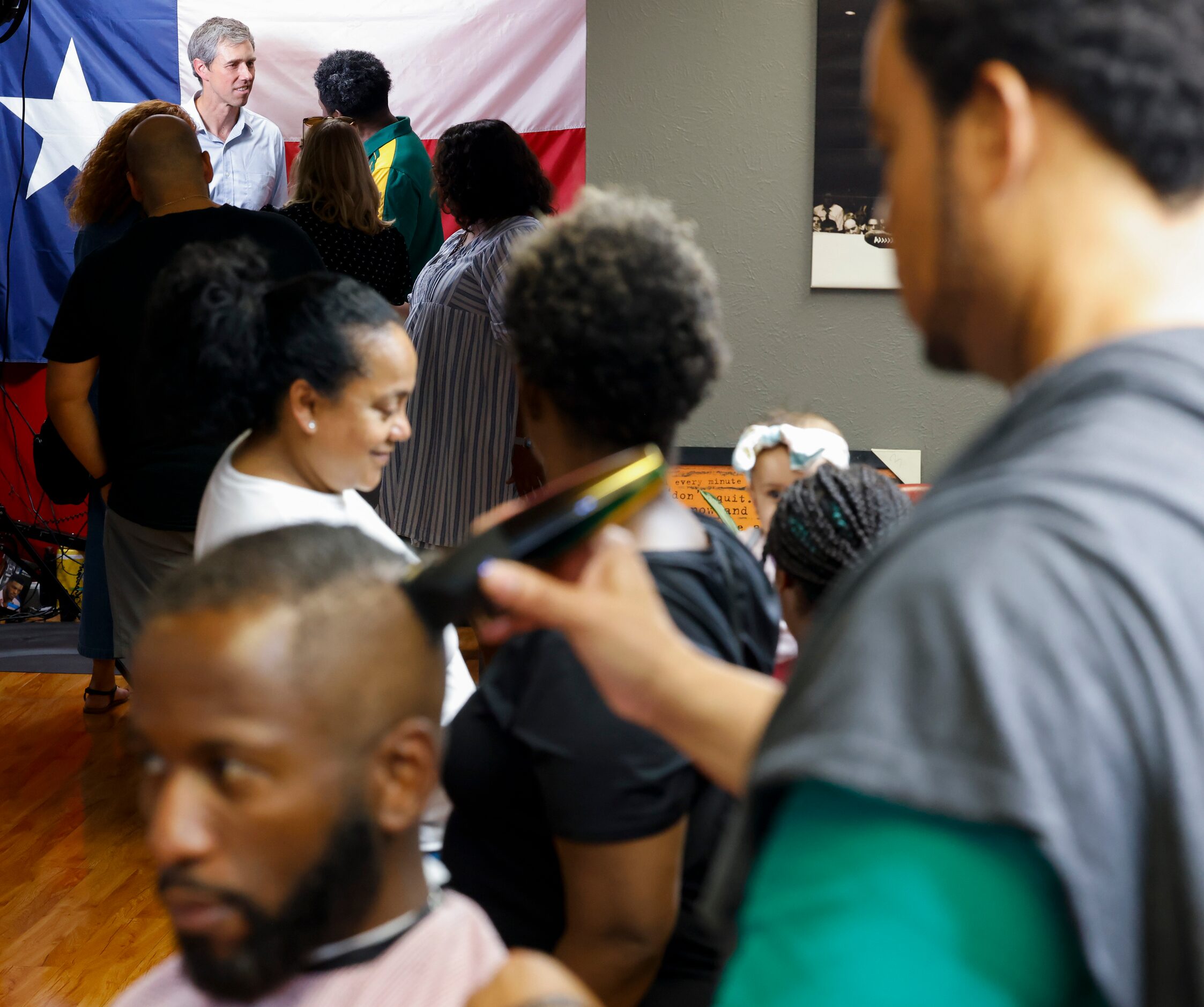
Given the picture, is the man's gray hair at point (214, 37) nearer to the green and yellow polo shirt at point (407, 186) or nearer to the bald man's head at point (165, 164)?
the green and yellow polo shirt at point (407, 186)

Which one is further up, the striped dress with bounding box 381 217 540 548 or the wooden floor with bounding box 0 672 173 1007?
the striped dress with bounding box 381 217 540 548

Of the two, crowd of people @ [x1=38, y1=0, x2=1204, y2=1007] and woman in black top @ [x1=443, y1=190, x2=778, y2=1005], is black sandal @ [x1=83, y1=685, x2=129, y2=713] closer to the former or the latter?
crowd of people @ [x1=38, y1=0, x2=1204, y2=1007]

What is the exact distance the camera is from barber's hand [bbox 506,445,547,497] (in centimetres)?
339

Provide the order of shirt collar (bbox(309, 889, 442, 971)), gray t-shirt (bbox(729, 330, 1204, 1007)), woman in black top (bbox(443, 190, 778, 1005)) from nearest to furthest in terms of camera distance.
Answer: gray t-shirt (bbox(729, 330, 1204, 1007)), shirt collar (bbox(309, 889, 442, 971)), woman in black top (bbox(443, 190, 778, 1005))

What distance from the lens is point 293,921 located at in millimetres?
825

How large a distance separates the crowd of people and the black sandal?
106 inches

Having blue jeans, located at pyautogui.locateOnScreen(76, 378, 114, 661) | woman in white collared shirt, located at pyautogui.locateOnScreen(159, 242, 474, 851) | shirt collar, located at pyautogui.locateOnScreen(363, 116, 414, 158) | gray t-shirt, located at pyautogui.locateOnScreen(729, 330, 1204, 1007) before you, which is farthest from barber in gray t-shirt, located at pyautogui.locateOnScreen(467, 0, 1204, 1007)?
shirt collar, located at pyautogui.locateOnScreen(363, 116, 414, 158)

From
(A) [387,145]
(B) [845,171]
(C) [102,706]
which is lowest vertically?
(C) [102,706]

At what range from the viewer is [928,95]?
2.00 ft

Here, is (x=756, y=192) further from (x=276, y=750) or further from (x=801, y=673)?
(x=801, y=673)

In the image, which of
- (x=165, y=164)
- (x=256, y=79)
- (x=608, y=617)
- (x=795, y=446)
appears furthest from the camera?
(x=256, y=79)

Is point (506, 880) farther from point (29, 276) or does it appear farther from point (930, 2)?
point (29, 276)

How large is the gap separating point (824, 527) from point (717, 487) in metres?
2.04

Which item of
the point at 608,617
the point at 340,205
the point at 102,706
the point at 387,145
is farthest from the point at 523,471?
the point at 608,617
